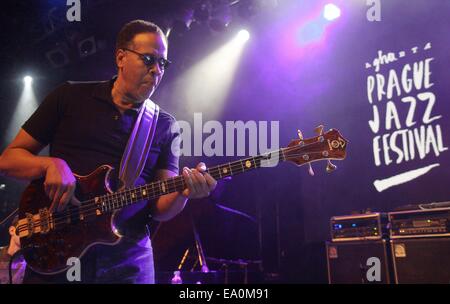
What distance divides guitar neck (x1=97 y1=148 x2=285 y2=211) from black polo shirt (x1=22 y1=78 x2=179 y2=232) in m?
0.08

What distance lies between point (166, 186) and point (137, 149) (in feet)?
0.88

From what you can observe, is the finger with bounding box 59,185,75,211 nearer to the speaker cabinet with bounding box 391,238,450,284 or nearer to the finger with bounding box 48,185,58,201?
the finger with bounding box 48,185,58,201

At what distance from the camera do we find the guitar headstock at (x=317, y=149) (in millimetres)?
2420

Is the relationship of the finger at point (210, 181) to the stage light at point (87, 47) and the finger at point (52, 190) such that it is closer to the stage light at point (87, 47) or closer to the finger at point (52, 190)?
the finger at point (52, 190)

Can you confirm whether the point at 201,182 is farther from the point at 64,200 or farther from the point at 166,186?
the point at 64,200

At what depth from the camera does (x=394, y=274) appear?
13.8 feet

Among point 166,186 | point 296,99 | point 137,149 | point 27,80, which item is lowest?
point 166,186

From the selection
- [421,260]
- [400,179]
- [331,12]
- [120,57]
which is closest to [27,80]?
[331,12]

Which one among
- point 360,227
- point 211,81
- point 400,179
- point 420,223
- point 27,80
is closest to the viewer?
point 420,223

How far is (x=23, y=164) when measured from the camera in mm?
2260

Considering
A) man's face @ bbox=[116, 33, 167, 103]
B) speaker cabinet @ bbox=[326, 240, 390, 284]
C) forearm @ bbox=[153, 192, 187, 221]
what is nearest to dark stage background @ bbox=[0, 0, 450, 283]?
speaker cabinet @ bbox=[326, 240, 390, 284]

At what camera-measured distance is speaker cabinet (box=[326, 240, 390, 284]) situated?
14.1 feet

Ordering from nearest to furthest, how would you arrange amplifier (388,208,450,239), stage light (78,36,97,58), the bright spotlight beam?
1. amplifier (388,208,450,239)
2. stage light (78,36,97,58)
3. the bright spotlight beam

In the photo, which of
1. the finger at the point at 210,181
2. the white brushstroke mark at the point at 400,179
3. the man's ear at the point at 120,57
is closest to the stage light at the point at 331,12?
the white brushstroke mark at the point at 400,179
